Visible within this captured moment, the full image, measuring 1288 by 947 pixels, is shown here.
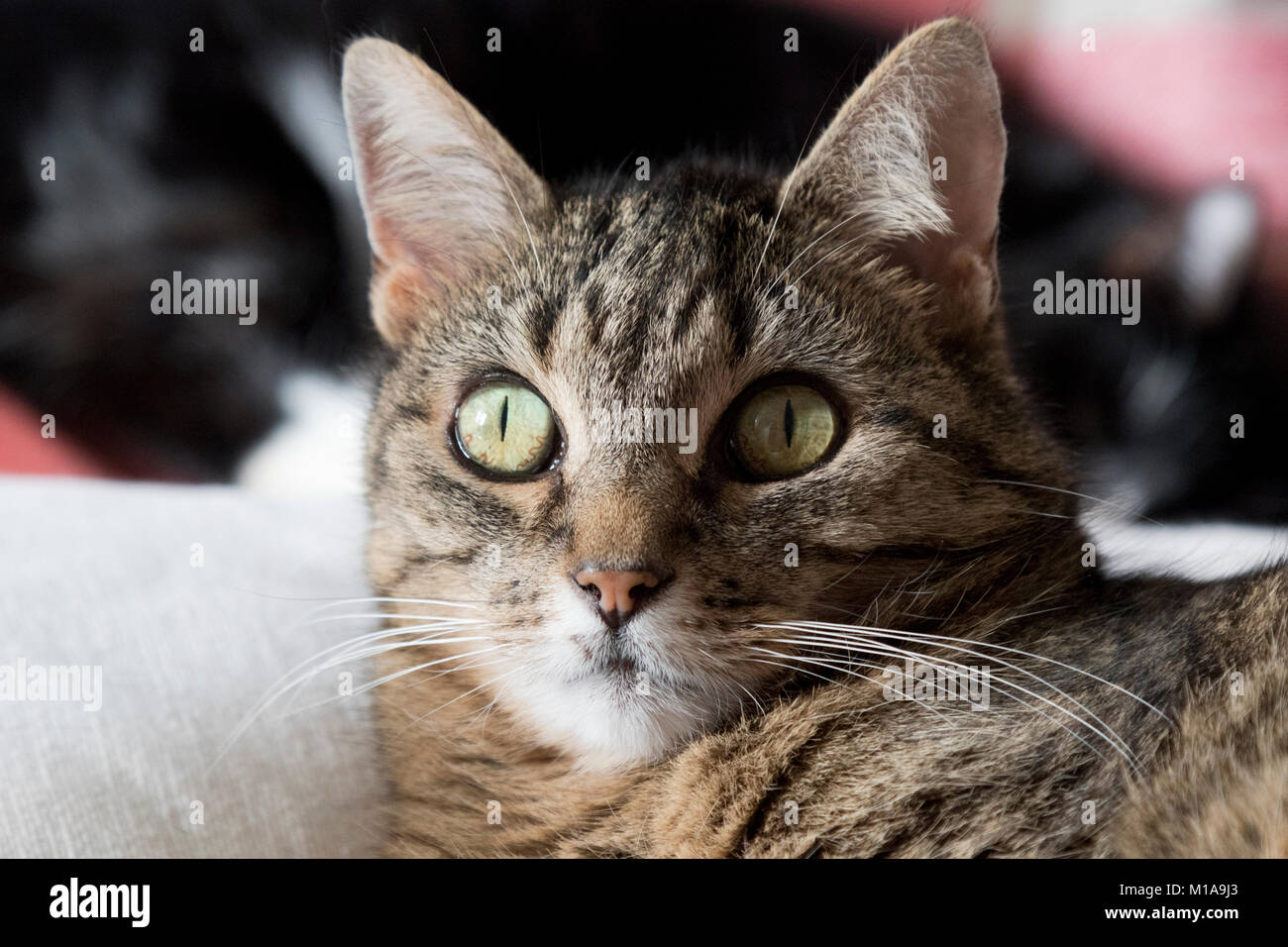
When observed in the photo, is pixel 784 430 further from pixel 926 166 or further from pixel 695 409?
pixel 926 166

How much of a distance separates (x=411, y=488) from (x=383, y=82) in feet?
1.38

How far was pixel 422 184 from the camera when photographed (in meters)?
1.15

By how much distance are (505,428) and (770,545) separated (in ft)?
0.94

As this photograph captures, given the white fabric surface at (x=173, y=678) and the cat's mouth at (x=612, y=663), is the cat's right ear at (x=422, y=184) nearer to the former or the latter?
the white fabric surface at (x=173, y=678)

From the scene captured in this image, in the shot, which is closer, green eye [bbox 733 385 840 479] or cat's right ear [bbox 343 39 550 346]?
green eye [bbox 733 385 840 479]

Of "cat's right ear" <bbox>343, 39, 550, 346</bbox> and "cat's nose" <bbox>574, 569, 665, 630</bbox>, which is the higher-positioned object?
"cat's right ear" <bbox>343, 39, 550, 346</bbox>

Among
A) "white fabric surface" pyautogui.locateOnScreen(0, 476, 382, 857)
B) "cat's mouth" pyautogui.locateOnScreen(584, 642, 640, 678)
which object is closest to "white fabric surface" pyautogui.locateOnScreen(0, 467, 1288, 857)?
"white fabric surface" pyautogui.locateOnScreen(0, 476, 382, 857)

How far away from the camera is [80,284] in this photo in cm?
139

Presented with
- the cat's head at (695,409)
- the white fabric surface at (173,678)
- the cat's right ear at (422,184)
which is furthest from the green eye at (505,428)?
the white fabric surface at (173,678)

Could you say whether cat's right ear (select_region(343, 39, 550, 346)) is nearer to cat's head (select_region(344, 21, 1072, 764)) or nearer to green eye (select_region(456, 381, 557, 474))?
cat's head (select_region(344, 21, 1072, 764))

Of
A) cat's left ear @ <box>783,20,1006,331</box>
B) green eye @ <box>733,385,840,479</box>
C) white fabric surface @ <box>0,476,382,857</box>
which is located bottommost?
white fabric surface @ <box>0,476,382,857</box>

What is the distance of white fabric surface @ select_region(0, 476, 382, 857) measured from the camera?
1085mm

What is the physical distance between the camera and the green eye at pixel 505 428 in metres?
1.01

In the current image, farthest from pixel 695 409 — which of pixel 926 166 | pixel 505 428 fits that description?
pixel 926 166
